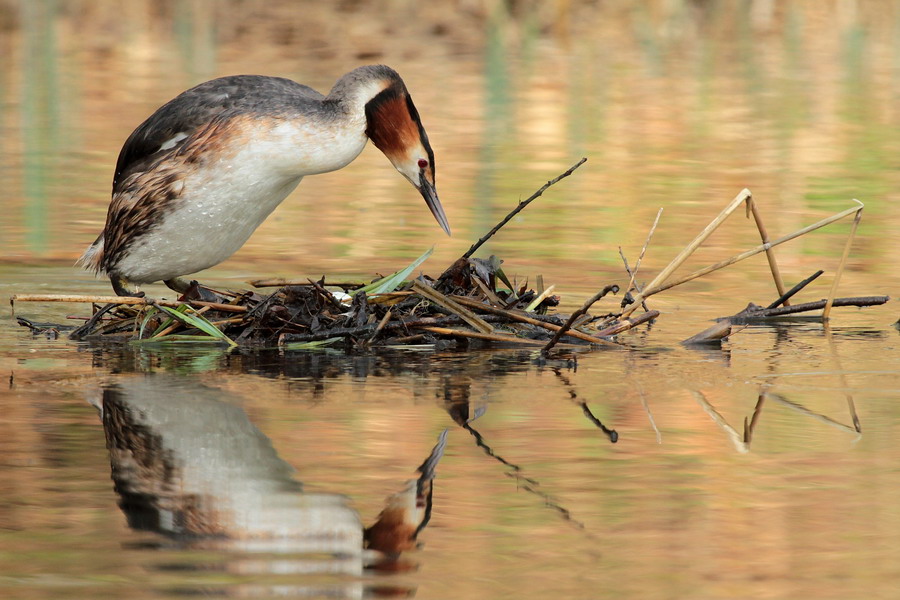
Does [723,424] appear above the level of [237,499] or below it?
above

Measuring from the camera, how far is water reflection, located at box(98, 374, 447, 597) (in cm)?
388

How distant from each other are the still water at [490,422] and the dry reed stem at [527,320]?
0.12 m

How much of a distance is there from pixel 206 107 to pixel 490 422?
92.9 inches

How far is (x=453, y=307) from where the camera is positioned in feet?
21.5

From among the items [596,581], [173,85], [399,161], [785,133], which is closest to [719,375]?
[399,161]

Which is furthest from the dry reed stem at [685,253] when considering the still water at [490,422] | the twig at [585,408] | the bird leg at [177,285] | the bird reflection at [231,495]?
the bird leg at [177,285]

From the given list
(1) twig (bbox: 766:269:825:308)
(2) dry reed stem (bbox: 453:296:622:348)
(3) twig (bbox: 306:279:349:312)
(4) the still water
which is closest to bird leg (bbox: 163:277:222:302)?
(4) the still water

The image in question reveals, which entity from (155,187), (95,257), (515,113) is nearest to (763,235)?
(155,187)

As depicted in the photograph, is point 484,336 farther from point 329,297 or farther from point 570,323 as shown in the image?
point 329,297

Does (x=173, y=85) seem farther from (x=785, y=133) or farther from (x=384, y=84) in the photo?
(x=384, y=84)

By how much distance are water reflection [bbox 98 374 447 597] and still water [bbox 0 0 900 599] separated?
0.04ft

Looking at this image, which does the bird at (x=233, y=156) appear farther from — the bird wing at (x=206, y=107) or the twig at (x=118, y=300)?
the twig at (x=118, y=300)

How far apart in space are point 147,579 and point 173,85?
1573 centimetres

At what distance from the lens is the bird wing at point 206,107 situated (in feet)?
22.0
